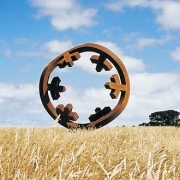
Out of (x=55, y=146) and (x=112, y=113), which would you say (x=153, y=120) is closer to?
(x=112, y=113)

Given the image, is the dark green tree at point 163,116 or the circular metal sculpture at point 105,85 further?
the dark green tree at point 163,116

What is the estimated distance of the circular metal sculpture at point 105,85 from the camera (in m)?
9.89

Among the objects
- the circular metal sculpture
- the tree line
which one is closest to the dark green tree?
the tree line

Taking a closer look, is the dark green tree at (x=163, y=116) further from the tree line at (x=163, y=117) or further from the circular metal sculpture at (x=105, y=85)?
the circular metal sculpture at (x=105, y=85)

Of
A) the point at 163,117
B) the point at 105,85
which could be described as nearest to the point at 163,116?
→ the point at 163,117

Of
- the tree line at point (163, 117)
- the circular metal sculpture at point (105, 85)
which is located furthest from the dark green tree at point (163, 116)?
the circular metal sculpture at point (105, 85)

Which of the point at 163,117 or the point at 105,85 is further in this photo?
the point at 163,117

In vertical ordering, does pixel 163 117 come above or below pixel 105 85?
above

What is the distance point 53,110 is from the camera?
10703 mm

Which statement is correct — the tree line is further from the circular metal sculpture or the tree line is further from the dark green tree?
the circular metal sculpture

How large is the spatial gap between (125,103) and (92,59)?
1502mm

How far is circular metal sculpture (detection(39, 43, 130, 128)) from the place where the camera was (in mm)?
9891

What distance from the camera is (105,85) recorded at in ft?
32.0

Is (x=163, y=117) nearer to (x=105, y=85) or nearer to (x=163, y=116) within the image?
(x=163, y=116)
